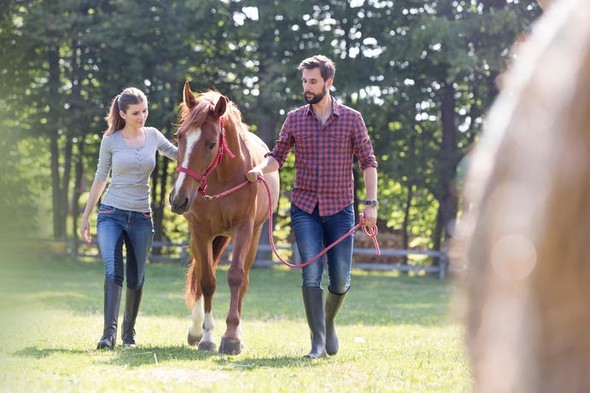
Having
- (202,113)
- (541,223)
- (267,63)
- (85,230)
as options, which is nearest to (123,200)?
(85,230)

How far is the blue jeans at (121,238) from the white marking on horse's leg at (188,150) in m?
0.70

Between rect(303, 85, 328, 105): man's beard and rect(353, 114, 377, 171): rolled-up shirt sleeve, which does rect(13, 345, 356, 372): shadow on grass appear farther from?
rect(303, 85, 328, 105): man's beard

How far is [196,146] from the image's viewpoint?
6570mm

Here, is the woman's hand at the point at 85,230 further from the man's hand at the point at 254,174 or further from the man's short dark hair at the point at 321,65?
the man's short dark hair at the point at 321,65

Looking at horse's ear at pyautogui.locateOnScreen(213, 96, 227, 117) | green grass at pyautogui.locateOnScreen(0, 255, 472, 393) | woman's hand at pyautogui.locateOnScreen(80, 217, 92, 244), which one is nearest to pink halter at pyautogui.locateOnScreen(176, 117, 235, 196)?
horse's ear at pyautogui.locateOnScreen(213, 96, 227, 117)

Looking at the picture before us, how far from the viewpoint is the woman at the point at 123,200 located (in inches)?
274

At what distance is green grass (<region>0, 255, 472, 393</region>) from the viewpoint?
479 cm

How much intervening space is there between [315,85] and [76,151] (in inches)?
1169

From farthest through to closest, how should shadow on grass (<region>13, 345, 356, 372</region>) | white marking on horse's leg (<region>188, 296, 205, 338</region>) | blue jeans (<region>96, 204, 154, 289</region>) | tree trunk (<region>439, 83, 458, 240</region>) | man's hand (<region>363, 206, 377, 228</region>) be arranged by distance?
tree trunk (<region>439, 83, 458, 240</region>) → white marking on horse's leg (<region>188, 296, 205, 338</region>) → blue jeans (<region>96, 204, 154, 289</region>) → man's hand (<region>363, 206, 377, 228</region>) → shadow on grass (<region>13, 345, 356, 372</region>)

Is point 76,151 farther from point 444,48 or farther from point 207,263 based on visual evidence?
point 207,263

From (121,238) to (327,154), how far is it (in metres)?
1.82

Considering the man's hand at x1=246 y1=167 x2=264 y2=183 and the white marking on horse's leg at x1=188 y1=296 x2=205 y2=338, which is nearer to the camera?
the man's hand at x1=246 y1=167 x2=264 y2=183

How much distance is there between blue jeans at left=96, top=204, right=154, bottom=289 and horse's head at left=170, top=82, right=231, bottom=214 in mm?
608

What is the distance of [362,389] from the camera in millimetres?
4688
